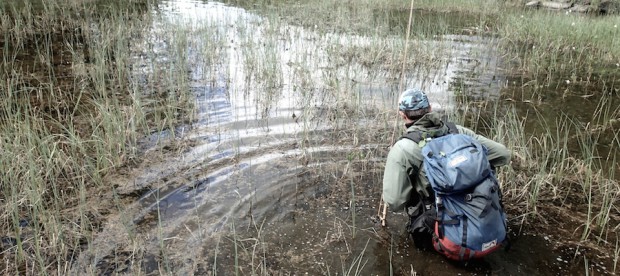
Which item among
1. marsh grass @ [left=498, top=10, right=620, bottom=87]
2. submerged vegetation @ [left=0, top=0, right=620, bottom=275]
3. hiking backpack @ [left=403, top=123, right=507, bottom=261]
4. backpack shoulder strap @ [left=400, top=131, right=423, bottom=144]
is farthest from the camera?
marsh grass @ [left=498, top=10, right=620, bottom=87]

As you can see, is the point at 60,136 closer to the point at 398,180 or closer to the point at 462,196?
the point at 398,180

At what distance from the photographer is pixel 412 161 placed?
3.58 metres

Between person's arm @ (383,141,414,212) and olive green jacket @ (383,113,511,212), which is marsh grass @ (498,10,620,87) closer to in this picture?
olive green jacket @ (383,113,511,212)

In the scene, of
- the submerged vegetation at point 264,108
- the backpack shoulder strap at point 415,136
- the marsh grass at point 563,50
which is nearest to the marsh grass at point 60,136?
the submerged vegetation at point 264,108

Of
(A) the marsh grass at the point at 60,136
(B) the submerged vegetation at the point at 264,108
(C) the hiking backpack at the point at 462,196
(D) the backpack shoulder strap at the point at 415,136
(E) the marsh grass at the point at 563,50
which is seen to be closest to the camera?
(C) the hiking backpack at the point at 462,196

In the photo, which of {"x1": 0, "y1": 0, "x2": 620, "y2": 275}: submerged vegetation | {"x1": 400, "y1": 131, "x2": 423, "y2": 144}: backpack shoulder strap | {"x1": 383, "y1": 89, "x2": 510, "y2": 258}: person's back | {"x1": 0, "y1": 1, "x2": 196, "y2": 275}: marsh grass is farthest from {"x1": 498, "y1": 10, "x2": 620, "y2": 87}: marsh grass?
{"x1": 0, "y1": 1, "x2": 196, "y2": 275}: marsh grass

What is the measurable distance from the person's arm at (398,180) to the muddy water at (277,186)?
48cm

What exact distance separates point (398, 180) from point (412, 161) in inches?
7.9

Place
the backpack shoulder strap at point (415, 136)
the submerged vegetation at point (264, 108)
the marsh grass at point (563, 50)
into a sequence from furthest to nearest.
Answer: the marsh grass at point (563, 50), the submerged vegetation at point (264, 108), the backpack shoulder strap at point (415, 136)

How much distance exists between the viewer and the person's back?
3.58 m

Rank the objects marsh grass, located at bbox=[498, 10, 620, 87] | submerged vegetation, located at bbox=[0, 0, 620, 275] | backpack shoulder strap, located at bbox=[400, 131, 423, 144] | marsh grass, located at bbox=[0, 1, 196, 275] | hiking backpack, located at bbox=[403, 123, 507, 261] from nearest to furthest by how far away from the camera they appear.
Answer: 1. hiking backpack, located at bbox=[403, 123, 507, 261]
2. backpack shoulder strap, located at bbox=[400, 131, 423, 144]
3. marsh grass, located at bbox=[0, 1, 196, 275]
4. submerged vegetation, located at bbox=[0, 0, 620, 275]
5. marsh grass, located at bbox=[498, 10, 620, 87]

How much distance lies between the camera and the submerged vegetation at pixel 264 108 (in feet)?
13.2

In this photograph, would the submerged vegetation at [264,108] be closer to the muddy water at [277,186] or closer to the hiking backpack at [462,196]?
the muddy water at [277,186]

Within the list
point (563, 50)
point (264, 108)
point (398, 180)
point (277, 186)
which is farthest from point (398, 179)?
point (563, 50)
